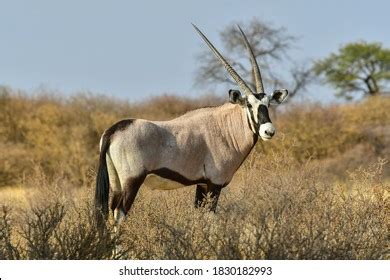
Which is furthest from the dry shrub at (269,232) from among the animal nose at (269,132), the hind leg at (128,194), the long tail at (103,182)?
the long tail at (103,182)

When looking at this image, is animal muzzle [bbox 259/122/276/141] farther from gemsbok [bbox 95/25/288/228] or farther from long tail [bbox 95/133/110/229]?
long tail [bbox 95/133/110/229]

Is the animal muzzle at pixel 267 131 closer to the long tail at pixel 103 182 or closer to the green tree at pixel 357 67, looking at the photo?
the long tail at pixel 103 182

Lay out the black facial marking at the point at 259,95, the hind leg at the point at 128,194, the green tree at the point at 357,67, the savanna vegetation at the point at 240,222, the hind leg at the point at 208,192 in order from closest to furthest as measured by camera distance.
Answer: the savanna vegetation at the point at 240,222 → the hind leg at the point at 128,194 → the hind leg at the point at 208,192 → the black facial marking at the point at 259,95 → the green tree at the point at 357,67

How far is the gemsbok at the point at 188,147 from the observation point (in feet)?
26.9

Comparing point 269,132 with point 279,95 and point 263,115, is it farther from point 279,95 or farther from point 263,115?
point 279,95

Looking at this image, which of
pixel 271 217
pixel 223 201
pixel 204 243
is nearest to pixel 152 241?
pixel 204 243

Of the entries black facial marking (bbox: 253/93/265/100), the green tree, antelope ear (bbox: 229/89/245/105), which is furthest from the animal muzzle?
the green tree

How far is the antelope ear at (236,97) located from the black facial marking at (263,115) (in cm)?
31

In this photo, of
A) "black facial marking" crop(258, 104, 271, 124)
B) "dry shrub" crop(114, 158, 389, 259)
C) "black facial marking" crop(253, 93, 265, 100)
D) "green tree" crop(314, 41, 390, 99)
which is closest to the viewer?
"dry shrub" crop(114, 158, 389, 259)

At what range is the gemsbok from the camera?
8.19m

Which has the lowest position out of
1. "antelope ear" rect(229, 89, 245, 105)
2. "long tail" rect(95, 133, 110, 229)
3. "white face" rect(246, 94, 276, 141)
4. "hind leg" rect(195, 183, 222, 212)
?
"hind leg" rect(195, 183, 222, 212)

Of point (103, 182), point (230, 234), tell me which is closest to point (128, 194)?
point (103, 182)

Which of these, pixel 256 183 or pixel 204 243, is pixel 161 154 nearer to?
pixel 256 183

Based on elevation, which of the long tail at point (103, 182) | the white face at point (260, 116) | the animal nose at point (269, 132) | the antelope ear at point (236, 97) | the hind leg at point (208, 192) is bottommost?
the hind leg at point (208, 192)
